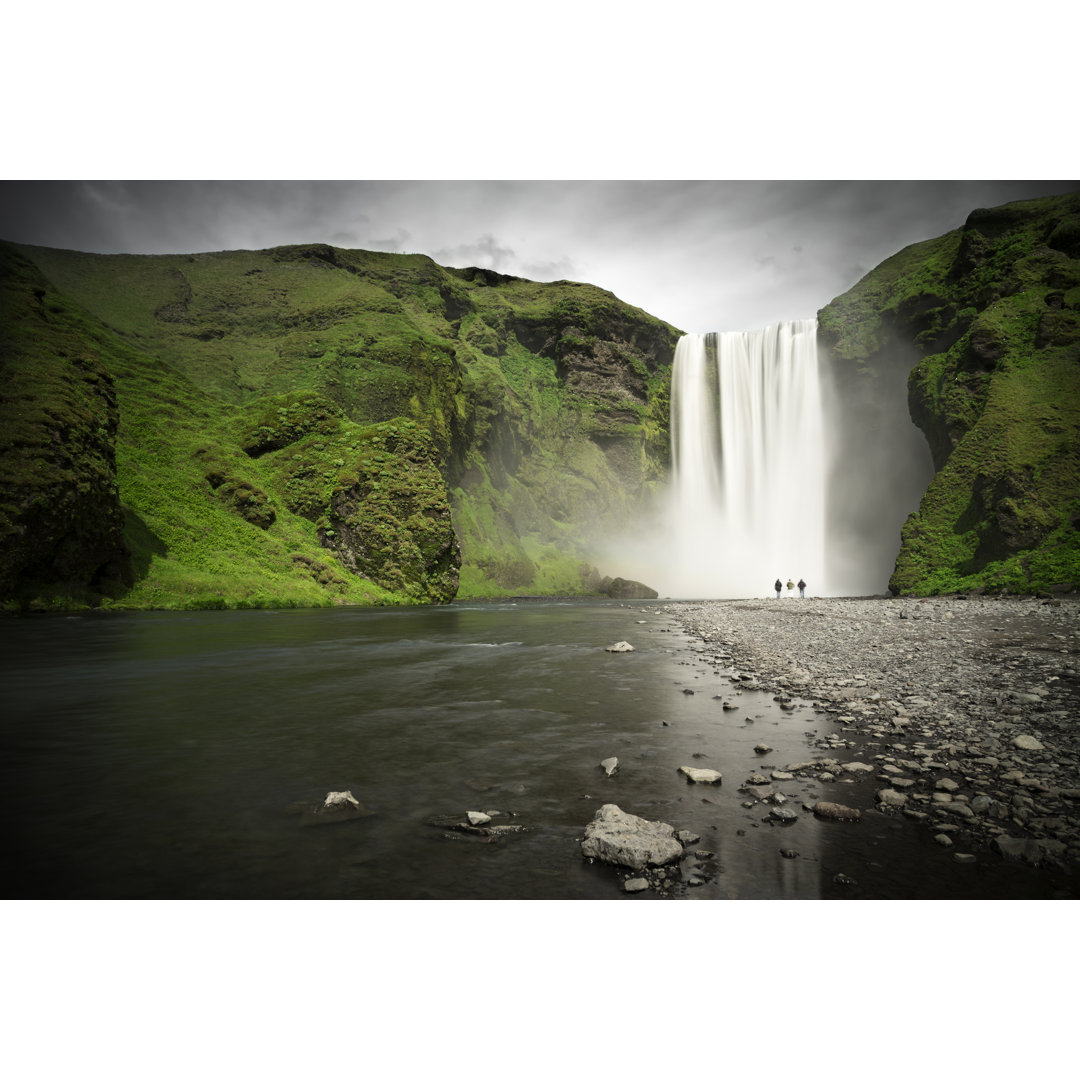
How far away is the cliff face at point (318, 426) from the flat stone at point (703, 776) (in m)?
29.2

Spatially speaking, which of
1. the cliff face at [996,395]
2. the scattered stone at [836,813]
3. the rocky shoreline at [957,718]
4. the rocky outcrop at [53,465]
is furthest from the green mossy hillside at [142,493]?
the cliff face at [996,395]

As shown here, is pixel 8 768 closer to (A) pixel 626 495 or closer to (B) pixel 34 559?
(B) pixel 34 559

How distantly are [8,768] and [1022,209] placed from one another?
7319cm

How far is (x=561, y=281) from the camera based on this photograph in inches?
5113

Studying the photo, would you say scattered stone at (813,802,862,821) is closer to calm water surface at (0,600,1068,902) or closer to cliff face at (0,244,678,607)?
calm water surface at (0,600,1068,902)

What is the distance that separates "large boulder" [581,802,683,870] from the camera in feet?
13.1

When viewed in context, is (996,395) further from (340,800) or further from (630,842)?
(340,800)

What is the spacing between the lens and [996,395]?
140 feet

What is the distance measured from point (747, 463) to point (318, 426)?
5882 cm

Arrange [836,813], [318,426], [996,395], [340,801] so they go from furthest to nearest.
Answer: [318,426], [996,395], [340,801], [836,813]

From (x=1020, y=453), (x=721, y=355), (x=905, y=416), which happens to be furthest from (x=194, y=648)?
(x=721, y=355)

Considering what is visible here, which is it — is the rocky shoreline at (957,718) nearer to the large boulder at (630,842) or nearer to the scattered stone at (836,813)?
the scattered stone at (836,813)

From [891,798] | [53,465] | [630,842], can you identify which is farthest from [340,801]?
[53,465]

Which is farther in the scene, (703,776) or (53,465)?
(53,465)
